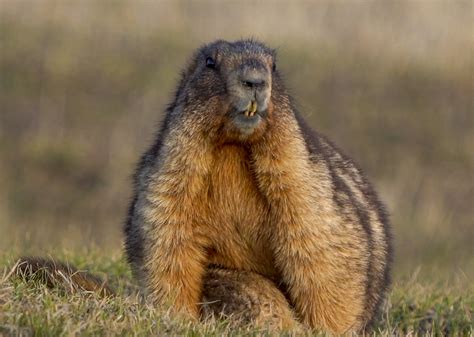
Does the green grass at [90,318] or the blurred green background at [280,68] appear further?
the blurred green background at [280,68]

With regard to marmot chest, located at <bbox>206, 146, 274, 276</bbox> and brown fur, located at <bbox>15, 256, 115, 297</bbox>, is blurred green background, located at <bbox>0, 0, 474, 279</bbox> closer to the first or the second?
brown fur, located at <bbox>15, 256, 115, 297</bbox>

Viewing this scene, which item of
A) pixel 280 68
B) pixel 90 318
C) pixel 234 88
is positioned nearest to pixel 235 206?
pixel 234 88

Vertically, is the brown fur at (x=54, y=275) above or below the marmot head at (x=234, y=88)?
below

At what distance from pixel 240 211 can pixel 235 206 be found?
45mm

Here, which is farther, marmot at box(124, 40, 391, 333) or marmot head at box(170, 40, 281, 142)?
marmot at box(124, 40, 391, 333)

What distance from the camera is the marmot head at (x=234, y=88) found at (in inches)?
221

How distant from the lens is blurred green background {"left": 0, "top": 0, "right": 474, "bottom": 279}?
566 inches

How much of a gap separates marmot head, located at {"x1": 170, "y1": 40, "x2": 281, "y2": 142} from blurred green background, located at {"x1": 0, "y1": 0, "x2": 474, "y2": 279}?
23.4 feet

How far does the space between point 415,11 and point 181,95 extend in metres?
12.5

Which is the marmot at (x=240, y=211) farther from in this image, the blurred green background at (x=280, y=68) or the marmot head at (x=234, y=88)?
the blurred green background at (x=280, y=68)

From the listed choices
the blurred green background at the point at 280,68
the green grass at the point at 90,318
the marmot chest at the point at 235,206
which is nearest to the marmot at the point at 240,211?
the marmot chest at the point at 235,206

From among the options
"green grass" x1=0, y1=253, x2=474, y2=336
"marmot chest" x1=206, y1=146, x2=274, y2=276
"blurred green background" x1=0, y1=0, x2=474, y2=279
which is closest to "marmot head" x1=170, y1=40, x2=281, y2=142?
"marmot chest" x1=206, y1=146, x2=274, y2=276

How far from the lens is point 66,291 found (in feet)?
19.1

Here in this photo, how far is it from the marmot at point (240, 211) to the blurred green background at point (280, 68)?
682 centimetres
